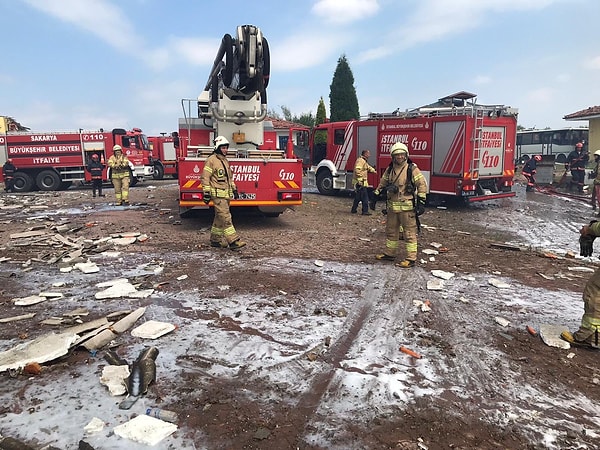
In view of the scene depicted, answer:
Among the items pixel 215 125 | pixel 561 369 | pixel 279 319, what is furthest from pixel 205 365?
pixel 215 125

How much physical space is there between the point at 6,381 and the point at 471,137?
11.3 m

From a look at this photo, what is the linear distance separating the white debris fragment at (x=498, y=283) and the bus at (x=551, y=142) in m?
25.7

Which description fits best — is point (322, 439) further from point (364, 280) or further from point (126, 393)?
point (364, 280)

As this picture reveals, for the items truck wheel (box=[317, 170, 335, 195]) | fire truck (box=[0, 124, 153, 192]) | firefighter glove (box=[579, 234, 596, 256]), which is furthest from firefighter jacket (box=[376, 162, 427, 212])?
fire truck (box=[0, 124, 153, 192])

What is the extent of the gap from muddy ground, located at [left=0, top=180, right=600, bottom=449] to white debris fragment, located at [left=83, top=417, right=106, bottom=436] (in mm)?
33

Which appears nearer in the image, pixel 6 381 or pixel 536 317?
pixel 6 381

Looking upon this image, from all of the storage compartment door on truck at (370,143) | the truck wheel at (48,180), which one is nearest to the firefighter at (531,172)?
the storage compartment door on truck at (370,143)

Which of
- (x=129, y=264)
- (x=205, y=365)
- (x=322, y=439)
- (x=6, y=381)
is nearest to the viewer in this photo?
(x=322, y=439)

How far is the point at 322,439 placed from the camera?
8.56ft

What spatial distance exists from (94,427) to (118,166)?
10775 millimetres

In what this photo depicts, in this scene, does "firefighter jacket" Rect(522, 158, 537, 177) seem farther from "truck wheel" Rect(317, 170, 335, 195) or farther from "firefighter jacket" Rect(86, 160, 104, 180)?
"firefighter jacket" Rect(86, 160, 104, 180)

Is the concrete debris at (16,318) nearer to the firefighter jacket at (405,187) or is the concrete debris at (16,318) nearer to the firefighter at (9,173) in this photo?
the firefighter jacket at (405,187)

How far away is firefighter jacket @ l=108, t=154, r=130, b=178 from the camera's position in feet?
40.5

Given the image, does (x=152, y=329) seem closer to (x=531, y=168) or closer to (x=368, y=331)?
(x=368, y=331)
